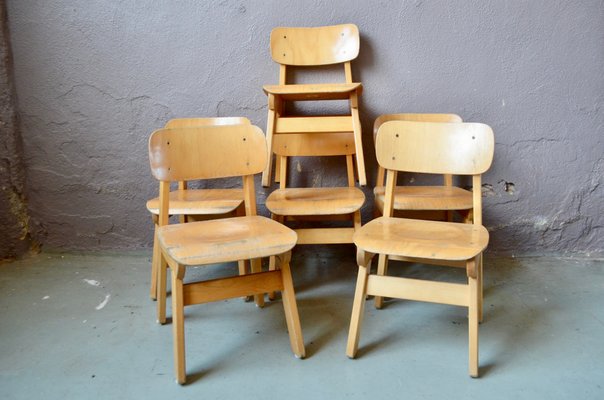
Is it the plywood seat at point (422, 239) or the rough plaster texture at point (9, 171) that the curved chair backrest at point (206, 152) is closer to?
the plywood seat at point (422, 239)

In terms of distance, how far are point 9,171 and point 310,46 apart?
1.78m

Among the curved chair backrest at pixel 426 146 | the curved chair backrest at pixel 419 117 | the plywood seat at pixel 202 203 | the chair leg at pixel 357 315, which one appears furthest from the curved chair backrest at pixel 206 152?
the curved chair backrest at pixel 419 117

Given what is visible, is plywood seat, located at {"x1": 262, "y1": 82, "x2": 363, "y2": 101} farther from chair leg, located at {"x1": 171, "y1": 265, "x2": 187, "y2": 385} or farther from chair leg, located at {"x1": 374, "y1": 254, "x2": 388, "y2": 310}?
chair leg, located at {"x1": 171, "y1": 265, "x2": 187, "y2": 385}

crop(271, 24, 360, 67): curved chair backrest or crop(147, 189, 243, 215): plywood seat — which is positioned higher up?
crop(271, 24, 360, 67): curved chair backrest

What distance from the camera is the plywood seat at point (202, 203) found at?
199 centimetres

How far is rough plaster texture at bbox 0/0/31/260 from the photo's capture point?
2.61 m

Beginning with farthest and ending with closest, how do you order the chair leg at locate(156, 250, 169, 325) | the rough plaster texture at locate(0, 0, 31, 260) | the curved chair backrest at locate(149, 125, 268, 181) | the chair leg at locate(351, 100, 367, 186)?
the rough plaster texture at locate(0, 0, 31, 260) → the chair leg at locate(351, 100, 367, 186) → the chair leg at locate(156, 250, 169, 325) → the curved chair backrest at locate(149, 125, 268, 181)

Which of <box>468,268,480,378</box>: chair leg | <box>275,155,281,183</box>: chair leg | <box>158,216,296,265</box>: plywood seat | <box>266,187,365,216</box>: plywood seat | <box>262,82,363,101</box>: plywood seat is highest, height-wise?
<box>262,82,363,101</box>: plywood seat

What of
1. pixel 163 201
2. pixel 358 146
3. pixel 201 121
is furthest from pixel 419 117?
pixel 163 201

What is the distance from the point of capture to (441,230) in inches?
68.3

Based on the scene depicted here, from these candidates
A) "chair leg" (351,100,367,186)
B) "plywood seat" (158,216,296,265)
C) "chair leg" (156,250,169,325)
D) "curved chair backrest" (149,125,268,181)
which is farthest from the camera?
"chair leg" (351,100,367,186)

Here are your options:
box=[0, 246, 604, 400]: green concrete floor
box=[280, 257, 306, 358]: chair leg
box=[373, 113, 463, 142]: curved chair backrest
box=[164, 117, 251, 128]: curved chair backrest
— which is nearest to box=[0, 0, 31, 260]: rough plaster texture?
box=[0, 246, 604, 400]: green concrete floor

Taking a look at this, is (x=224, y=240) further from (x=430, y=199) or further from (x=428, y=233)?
(x=430, y=199)

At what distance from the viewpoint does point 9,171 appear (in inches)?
106
